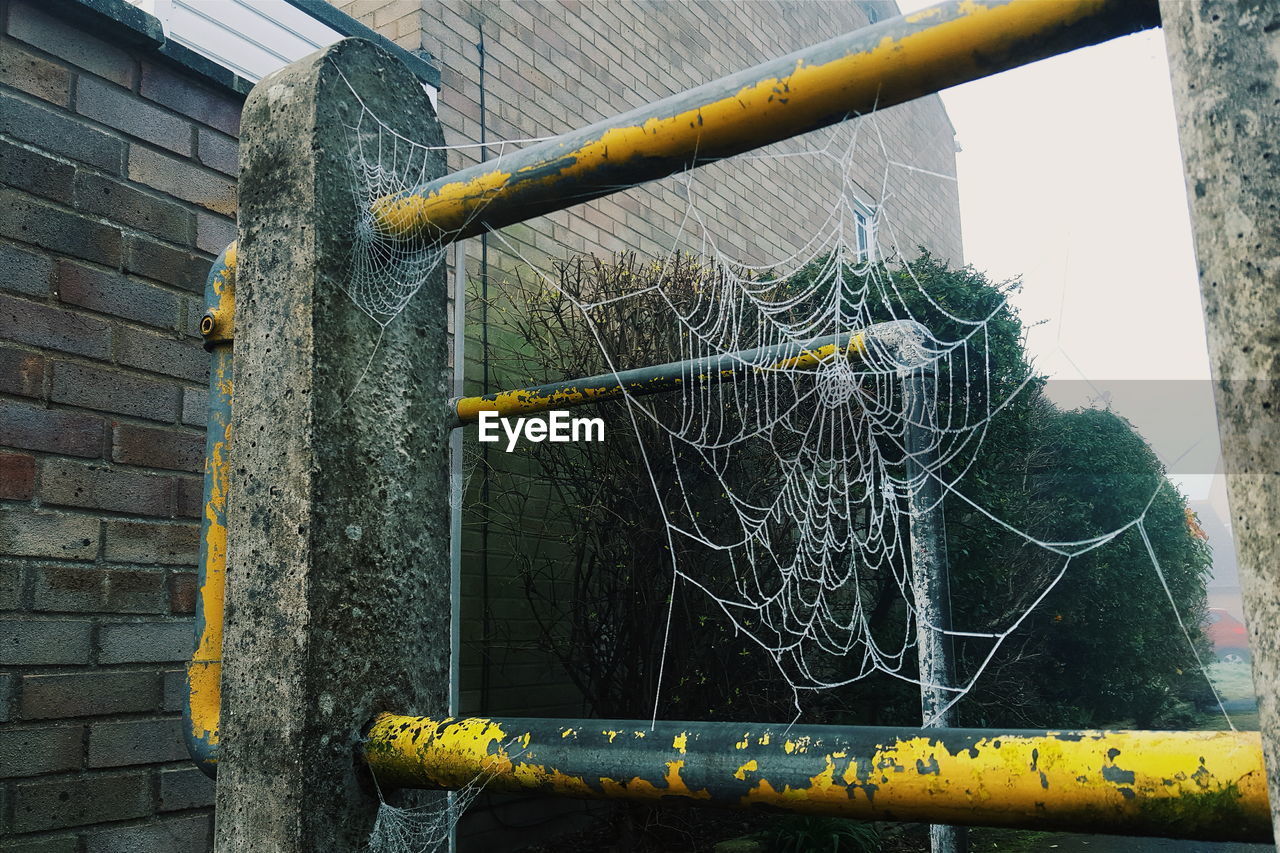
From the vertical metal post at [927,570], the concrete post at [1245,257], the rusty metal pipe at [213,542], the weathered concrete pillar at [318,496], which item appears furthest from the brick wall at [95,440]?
the concrete post at [1245,257]

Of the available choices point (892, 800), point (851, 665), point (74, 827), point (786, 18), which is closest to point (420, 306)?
point (892, 800)

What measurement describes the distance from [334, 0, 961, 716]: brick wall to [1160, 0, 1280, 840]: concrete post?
2.87 meters

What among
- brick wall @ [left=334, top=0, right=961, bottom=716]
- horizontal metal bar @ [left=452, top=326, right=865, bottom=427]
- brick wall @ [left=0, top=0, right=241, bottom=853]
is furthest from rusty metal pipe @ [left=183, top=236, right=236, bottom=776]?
brick wall @ [left=334, top=0, right=961, bottom=716]

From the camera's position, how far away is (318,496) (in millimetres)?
1120

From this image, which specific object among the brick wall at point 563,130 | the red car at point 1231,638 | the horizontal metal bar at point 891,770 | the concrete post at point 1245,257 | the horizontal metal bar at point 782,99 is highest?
the brick wall at point 563,130

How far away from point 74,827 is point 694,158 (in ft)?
8.66

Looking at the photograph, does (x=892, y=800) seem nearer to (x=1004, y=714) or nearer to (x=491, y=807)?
(x=491, y=807)

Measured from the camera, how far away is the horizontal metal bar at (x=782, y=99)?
78 cm

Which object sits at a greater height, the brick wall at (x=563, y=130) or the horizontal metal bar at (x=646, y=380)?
the brick wall at (x=563, y=130)

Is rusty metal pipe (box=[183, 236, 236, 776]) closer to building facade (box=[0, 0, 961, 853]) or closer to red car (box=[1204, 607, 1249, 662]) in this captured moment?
red car (box=[1204, 607, 1249, 662])

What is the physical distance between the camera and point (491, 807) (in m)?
4.98

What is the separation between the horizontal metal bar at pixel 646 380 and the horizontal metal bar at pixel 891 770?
85 cm

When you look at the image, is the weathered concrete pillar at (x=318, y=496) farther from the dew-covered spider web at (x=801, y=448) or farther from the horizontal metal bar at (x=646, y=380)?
the dew-covered spider web at (x=801, y=448)

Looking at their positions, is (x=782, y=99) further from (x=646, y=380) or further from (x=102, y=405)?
(x=102, y=405)
